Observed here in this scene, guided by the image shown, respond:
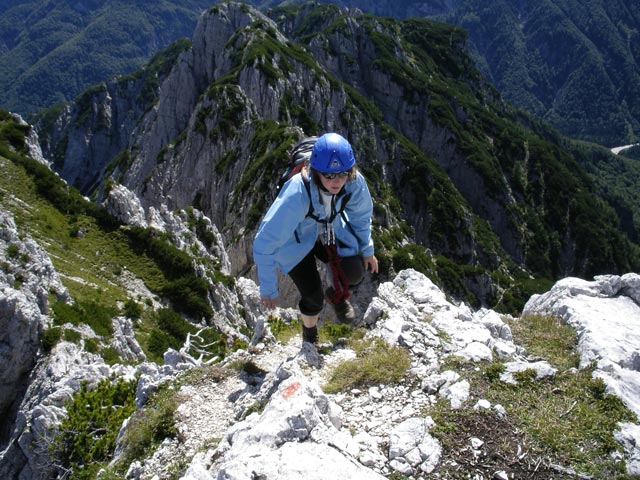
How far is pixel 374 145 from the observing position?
300 feet

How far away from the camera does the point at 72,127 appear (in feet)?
538

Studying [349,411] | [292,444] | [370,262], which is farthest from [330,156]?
[292,444]

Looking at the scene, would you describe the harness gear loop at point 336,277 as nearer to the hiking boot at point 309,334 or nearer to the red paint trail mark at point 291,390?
the hiking boot at point 309,334

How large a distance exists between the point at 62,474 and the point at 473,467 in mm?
7954

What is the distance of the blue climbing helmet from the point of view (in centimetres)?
632

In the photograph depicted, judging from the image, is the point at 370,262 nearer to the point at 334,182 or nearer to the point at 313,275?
the point at 313,275

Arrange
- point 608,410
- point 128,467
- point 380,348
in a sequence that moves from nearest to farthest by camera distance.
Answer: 1. point 608,410
2. point 128,467
3. point 380,348

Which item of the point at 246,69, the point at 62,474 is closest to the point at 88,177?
the point at 246,69

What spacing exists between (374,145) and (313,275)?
86714 mm

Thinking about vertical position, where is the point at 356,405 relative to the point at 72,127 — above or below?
below

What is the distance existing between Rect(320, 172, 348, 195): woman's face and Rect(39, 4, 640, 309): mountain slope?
99.1 feet

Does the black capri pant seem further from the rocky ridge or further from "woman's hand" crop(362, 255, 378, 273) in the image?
the rocky ridge

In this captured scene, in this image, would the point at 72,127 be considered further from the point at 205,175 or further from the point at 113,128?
the point at 205,175

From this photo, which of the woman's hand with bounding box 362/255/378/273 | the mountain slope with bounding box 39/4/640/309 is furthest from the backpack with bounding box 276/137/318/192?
the mountain slope with bounding box 39/4/640/309
